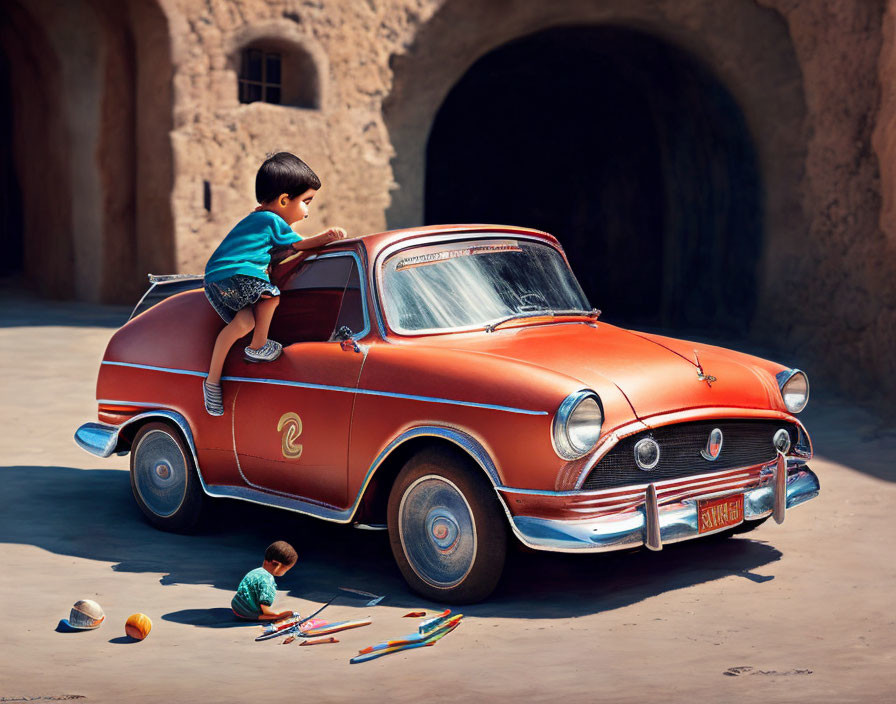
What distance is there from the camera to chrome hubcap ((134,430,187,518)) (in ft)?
19.6

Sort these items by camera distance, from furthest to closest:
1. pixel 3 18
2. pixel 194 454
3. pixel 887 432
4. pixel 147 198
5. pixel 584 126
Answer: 1. pixel 584 126
2. pixel 3 18
3. pixel 147 198
4. pixel 887 432
5. pixel 194 454

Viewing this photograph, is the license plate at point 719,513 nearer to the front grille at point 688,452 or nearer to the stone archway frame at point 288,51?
the front grille at point 688,452

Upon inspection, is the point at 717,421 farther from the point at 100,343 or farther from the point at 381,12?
the point at 381,12

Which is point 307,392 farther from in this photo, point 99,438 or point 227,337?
point 99,438

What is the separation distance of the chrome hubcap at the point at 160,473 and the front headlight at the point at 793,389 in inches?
112

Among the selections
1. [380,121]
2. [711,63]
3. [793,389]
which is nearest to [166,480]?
[793,389]

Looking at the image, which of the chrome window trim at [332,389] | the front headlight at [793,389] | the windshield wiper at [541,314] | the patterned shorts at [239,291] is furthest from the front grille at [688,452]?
the patterned shorts at [239,291]

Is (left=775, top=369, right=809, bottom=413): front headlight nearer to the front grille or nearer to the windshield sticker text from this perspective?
the front grille

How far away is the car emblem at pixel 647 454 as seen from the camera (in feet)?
15.1

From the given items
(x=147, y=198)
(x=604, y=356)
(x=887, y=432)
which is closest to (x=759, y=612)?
(x=604, y=356)

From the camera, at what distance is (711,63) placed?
45.6ft

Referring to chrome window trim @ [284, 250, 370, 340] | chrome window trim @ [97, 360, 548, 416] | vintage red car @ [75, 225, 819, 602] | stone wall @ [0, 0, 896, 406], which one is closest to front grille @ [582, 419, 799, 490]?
vintage red car @ [75, 225, 819, 602]

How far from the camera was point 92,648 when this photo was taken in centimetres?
423

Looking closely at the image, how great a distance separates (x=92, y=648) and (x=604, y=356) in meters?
2.25
